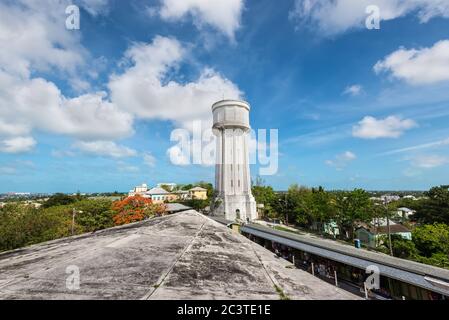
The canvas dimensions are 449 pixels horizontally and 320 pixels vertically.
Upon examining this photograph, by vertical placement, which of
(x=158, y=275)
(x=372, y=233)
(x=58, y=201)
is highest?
(x=158, y=275)

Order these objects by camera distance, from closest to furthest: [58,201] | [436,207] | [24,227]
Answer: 1. [24,227]
2. [436,207]
3. [58,201]

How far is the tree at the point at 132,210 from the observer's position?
95.7ft

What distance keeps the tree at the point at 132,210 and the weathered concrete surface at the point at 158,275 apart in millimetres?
26664

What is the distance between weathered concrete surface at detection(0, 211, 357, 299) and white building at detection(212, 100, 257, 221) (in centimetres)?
4013

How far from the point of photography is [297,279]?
12.1 ft

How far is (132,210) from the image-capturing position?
3034 cm

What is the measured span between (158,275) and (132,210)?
29628 millimetres

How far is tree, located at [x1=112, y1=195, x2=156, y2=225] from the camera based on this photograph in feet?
95.7

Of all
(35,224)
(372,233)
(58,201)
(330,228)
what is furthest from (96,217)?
(58,201)

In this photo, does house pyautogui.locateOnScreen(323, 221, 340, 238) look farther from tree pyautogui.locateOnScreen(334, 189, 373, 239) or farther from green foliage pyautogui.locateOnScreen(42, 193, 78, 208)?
green foliage pyautogui.locateOnScreen(42, 193, 78, 208)

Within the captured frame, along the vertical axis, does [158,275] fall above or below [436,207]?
above

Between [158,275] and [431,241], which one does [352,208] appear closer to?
[431,241]

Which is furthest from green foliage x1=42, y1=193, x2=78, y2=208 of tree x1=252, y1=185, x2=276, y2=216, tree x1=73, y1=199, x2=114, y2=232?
tree x1=252, y1=185, x2=276, y2=216
